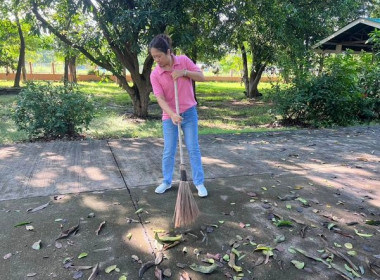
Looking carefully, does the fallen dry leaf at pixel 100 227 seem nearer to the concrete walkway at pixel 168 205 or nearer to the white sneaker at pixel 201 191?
the concrete walkway at pixel 168 205

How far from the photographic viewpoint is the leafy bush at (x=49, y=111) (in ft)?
18.9

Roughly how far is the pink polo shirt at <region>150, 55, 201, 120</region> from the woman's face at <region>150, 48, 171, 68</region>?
3.1 inches

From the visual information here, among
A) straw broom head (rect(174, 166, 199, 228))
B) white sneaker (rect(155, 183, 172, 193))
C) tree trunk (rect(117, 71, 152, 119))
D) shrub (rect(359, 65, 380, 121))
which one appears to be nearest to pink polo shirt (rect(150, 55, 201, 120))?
white sneaker (rect(155, 183, 172, 193))

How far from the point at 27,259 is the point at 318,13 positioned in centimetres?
1294

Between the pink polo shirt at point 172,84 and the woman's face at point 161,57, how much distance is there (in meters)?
0.08

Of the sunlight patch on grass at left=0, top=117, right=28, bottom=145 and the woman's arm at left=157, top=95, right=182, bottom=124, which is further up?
the woman's arm at left=157, top=95, right=182, bottom=124

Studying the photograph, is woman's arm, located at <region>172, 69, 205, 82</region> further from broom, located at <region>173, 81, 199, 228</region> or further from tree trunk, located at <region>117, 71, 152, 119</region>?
tree trunk, located at <region>117, 71, 152, 119</region>

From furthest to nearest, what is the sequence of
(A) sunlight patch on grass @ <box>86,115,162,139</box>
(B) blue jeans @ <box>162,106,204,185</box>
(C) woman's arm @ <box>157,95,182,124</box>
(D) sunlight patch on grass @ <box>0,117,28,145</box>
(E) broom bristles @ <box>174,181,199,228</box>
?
(A) sunlight patch on grass @ <box>86,115,162,139</box> < (D) sunlight patch on grass @ <box>0,117,28,145</box> < (B) blue jeans @ <box>162,106,204,185</box> < (C) woman's arm @ <box>157,95,182,124</box> < (E) broom bristles @ <box>174,181,199,228</box>

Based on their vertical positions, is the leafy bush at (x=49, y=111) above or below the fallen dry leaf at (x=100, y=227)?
above

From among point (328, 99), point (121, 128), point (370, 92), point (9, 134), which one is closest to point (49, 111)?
point (9, 134)

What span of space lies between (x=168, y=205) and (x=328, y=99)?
541 cm

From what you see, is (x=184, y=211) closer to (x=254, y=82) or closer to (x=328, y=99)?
(x=328, y=99)

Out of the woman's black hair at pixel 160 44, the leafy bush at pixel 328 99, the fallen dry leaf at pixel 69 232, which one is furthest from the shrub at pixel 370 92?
the fallen dry leaf at pixel 69 232

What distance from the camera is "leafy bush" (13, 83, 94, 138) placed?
5.75 m
